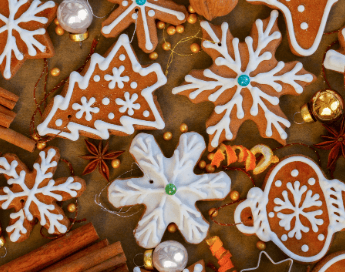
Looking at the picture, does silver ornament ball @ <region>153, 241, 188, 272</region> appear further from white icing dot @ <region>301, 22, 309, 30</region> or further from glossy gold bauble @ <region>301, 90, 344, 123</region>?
white icing dot @ <region>301, 22, 309, 30</region>

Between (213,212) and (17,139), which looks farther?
(213,212)

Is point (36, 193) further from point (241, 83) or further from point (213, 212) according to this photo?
point (241, 83)

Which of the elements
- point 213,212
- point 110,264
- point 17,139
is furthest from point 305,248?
point 17,139

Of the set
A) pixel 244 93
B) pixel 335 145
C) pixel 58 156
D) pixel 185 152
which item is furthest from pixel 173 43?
pixel 335 145

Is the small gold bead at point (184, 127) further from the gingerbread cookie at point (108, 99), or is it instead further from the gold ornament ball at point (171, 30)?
the gold ornament ball at point (171, 30)

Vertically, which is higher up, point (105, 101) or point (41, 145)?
point (105, 101)

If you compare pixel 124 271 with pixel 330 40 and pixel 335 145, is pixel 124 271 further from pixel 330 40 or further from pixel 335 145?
pixel 330 40

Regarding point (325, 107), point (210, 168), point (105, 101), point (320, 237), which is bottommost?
point (320, 237)

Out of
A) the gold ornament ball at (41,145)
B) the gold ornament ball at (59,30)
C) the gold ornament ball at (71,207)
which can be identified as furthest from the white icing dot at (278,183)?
the gold ornament ball at (59,30)
